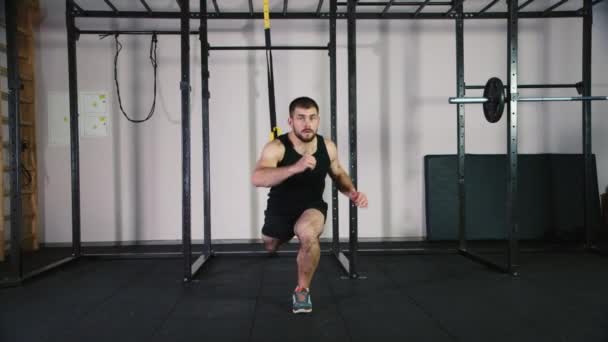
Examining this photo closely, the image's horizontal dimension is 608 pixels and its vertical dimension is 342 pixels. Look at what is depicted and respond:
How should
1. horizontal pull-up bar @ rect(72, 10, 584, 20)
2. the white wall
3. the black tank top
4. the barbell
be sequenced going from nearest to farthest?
the black tank top < the barbell < horizontal pull-up bar @ rect(72, 10, 584, 20) < the white wall

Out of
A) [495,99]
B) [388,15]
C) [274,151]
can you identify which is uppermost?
[388,15]

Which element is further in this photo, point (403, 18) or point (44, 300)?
point (403, 18)

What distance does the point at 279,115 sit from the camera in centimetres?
461

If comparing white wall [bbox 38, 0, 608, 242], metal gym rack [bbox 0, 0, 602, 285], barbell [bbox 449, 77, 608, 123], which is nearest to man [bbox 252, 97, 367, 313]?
metal gym rack [bbox 0, 0, 602, 285]

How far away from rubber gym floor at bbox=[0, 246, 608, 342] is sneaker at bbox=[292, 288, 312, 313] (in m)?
0.05

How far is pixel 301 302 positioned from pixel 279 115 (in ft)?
8.40

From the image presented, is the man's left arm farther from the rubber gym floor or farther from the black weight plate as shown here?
the black weight plate

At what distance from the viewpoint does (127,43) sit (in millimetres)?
4621

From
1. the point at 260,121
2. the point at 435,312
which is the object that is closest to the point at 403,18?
the point at 260,121

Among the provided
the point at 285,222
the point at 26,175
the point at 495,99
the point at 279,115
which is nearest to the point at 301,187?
the point at 285,222

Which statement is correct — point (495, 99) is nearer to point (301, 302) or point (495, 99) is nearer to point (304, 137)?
point (304, 137)

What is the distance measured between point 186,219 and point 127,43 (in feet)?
8.11

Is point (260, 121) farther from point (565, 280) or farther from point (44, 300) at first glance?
point (565, 280)

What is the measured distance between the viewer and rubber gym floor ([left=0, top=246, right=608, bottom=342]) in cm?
212
